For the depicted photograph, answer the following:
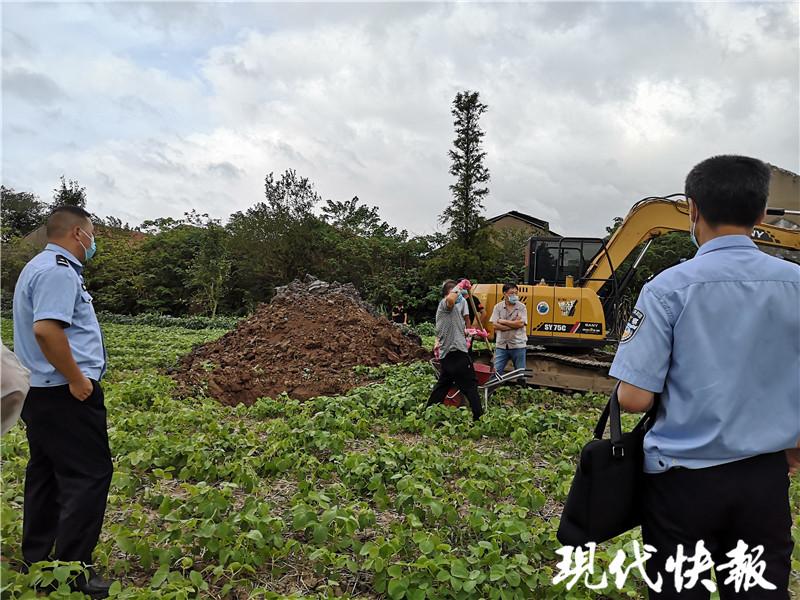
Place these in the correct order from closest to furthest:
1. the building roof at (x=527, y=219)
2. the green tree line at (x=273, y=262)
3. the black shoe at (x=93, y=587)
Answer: the black shoe at (x=93, y=587) < the green tree line at (x=273, y=262) < the building roof at (x=527, y=219)

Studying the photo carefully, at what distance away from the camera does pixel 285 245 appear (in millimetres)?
30562

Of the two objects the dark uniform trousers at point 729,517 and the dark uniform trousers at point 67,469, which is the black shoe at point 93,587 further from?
the dark uniform trousers at point 729,517

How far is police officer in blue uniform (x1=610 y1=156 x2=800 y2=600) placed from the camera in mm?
1834

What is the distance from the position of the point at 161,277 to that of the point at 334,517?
32964 mm

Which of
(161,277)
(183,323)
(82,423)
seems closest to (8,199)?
(161,277)

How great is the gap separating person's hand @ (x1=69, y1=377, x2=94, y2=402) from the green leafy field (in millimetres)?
795

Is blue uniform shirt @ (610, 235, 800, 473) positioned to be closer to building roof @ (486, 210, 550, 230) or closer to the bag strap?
the bag strap

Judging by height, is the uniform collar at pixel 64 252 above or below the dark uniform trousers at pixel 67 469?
above

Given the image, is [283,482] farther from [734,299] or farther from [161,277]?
[161,277]

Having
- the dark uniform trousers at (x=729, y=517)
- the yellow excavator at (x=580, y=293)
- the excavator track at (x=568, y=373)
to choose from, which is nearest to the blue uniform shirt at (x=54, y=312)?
the dark uniform trousers at (x=729, y=517)

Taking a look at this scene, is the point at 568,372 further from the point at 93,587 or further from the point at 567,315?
the point at 93,587

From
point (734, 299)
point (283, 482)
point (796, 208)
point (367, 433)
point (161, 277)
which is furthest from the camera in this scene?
point (161, 277)

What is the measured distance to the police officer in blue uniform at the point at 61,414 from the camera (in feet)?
9.62

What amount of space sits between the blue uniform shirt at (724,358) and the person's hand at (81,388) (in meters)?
2.53
